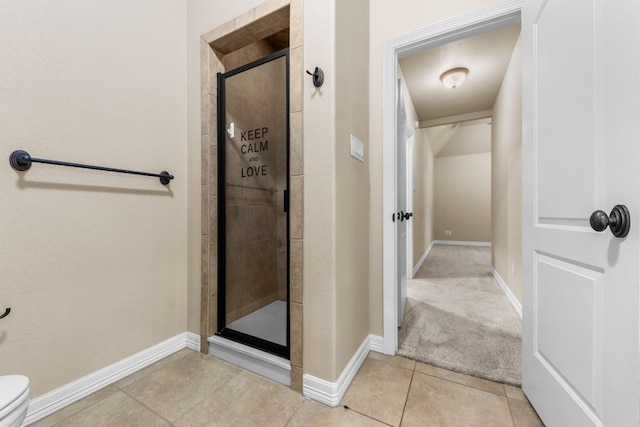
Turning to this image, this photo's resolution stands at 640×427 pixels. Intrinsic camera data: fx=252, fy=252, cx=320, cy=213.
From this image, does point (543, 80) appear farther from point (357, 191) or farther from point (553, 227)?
point (357, 191)

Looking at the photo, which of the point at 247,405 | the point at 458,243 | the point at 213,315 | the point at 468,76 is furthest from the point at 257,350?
the point at 458,243

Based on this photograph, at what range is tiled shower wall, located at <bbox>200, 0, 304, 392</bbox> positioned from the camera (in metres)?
1.34

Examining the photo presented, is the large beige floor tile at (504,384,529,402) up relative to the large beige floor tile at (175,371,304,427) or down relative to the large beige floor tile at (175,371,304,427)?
down

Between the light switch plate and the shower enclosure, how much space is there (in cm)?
40

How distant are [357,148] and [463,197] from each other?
6709 mm

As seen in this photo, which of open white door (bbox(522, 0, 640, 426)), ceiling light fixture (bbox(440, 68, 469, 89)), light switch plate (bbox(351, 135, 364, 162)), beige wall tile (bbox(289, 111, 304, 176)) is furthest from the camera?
ceiling light fixture (bbox(440, 68, 469, 89))

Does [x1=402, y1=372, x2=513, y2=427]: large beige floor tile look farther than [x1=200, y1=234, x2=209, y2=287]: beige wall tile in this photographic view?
No

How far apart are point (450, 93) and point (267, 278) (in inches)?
136

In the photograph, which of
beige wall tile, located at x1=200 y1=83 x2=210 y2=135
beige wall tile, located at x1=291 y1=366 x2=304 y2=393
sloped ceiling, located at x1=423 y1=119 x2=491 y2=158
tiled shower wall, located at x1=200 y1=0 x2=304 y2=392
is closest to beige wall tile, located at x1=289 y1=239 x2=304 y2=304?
tiled shower wall, located at x1=200 y1=0 x2=304 y2=392

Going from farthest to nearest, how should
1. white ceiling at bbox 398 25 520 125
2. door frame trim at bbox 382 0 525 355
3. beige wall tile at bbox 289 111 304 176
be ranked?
1. white ceiling at bbox 398 25 520 125
2. door frame trim at bbox 382 0 525 355
3. beige wall tile at bbox 289 111 304 176

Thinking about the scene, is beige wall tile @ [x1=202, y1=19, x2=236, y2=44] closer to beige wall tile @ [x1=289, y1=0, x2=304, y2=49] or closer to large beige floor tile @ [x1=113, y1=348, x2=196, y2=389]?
beige wall tile @ [x1=289, y1=0, x2=304, y2=49]

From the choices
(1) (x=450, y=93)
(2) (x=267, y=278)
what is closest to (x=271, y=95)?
(2) (x=267, y=278)

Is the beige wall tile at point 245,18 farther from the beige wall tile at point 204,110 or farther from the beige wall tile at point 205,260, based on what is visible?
the beige wall tile at point 205,260

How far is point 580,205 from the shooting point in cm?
91
